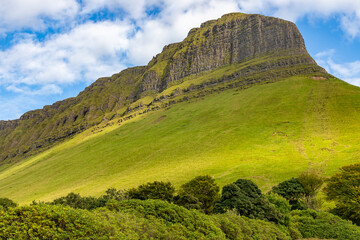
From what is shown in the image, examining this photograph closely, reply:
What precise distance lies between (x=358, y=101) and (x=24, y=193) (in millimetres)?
166544

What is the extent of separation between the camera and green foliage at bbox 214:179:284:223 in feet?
92.6

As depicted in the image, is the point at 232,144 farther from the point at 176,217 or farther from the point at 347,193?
the point at 176,217

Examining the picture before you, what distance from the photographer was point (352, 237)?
84.7 ft

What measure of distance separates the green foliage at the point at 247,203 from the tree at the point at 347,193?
17.5 metres

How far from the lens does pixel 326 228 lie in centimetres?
2858

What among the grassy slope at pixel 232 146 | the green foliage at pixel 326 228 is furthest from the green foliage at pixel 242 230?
the grassy slope at pixel 232 146

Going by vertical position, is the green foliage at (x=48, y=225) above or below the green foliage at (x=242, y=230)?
above

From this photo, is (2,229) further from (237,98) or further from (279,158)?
(237,98)

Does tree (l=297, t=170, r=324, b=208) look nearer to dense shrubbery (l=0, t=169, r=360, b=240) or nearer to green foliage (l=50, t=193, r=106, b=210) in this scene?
dense shrubbery (l=0, t=169, r=360, b=240)

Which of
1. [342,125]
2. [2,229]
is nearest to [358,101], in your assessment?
[342,125]

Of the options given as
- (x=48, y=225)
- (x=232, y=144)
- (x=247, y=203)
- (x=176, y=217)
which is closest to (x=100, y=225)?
(x=48, y=225)

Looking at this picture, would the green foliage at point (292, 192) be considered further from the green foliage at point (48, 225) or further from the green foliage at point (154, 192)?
the green foliage at point (48, 225)

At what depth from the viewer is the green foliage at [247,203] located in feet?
92.6

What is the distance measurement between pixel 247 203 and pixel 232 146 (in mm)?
64416
